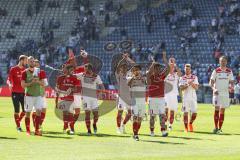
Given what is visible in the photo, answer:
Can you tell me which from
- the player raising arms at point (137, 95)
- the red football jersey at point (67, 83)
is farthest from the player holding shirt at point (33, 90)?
the player raising arms at point (137, 95)

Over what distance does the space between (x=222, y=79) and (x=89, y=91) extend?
494 centimetres

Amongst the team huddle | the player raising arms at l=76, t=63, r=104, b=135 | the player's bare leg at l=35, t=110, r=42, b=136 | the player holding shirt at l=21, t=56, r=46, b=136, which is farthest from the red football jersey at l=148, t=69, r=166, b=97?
the player's bare leg at l=35, t=110, r=42, b=136

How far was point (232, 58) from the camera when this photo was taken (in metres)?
49.1

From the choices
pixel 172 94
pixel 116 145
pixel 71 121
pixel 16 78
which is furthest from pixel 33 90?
pixel 172 94

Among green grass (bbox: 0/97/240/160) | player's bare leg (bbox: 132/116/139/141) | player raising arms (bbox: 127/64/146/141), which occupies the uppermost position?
player raising arms (bbox: 127/64/146/141)

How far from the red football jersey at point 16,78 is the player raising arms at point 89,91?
90.3 inches

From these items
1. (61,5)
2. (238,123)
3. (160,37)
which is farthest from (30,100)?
(61,5)

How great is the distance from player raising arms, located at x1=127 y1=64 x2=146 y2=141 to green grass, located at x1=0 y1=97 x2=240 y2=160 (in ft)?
1.83

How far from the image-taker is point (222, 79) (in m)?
24.6

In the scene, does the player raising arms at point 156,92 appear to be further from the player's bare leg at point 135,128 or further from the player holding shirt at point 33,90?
the player holding shirt at point 33,90

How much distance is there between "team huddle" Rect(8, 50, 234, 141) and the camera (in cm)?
2145

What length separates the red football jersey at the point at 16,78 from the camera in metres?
24.1

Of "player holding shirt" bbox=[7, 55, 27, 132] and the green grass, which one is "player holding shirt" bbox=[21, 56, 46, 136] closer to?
the green grass

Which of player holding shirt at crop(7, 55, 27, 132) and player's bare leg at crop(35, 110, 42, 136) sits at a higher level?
player holding shirt at crop(7, 55, 27, 132)
